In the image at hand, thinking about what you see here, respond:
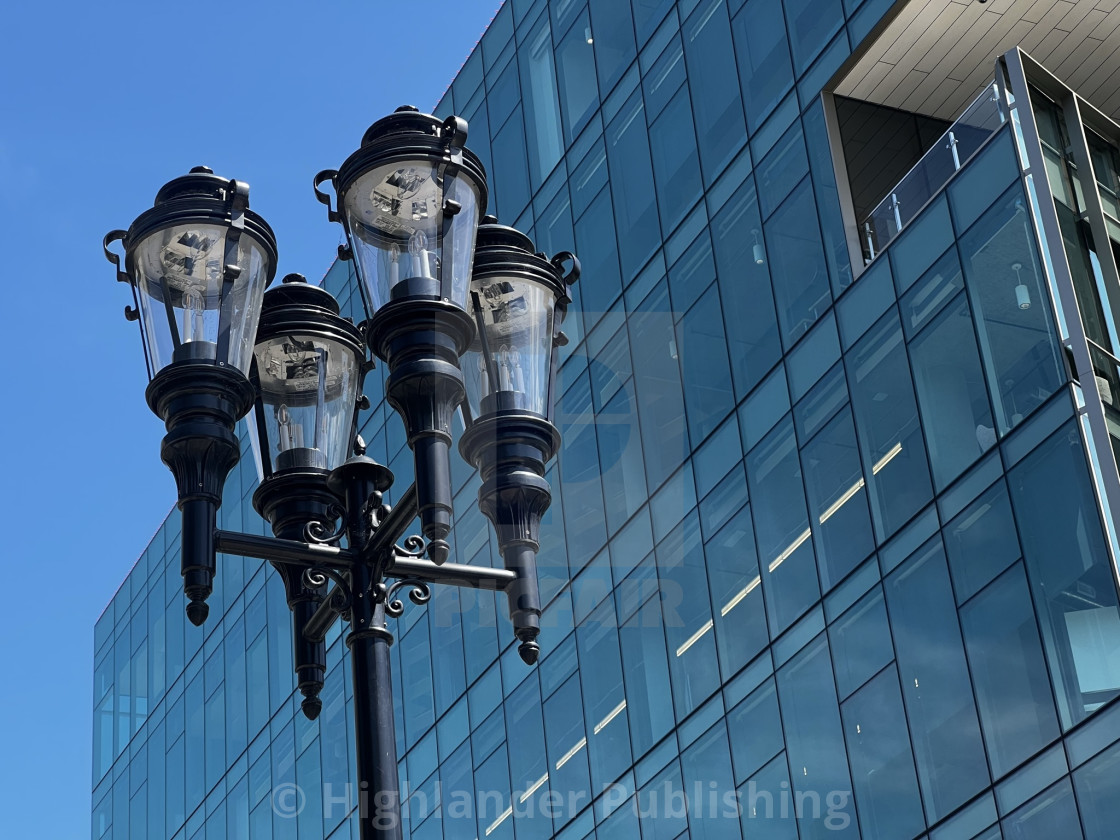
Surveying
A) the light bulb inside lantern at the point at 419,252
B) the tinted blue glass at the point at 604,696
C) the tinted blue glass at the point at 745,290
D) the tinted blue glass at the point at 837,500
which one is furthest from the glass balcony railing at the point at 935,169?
the light bulb inside lantern at the point at 419,252

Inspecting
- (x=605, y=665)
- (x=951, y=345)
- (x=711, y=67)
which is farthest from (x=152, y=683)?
(x=951, y=345)

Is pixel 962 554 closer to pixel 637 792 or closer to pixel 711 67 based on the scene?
pixel 637 792

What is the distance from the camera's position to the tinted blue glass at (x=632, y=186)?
1230 inches

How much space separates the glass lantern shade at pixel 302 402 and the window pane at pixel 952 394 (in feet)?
45.7

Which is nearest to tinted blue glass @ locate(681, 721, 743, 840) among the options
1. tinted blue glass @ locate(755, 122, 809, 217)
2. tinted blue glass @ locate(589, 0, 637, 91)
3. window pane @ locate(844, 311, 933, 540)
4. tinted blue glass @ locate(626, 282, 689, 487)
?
window pane @ locate(844, 311, 933, 540)

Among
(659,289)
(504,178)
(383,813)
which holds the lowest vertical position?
(383,813)

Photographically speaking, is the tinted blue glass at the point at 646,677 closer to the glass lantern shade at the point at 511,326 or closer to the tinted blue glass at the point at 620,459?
the tinted blue glass at the point at 620,459

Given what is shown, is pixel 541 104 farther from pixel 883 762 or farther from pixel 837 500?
pixel 883 762

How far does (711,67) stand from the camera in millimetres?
29984

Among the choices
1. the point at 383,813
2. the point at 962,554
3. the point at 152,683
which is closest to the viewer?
the point at 383,813

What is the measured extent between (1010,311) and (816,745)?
6436 millimetres

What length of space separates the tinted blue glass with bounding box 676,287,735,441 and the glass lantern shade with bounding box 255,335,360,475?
725 inches

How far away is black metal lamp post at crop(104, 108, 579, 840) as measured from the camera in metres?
8.11

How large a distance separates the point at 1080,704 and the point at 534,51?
20.8 metres
